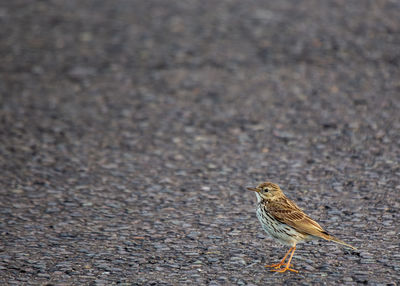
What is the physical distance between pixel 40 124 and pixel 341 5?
27.2 feet

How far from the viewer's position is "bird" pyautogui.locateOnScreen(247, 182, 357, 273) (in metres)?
6.30

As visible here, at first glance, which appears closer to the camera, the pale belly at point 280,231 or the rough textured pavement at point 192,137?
the pale belly at point 280,231

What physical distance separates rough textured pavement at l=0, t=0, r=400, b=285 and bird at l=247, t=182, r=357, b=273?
192 millimetres

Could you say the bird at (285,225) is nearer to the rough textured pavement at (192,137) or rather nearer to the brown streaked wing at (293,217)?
the brown streaked wing at (293,217)

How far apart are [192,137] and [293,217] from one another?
12.3 feet

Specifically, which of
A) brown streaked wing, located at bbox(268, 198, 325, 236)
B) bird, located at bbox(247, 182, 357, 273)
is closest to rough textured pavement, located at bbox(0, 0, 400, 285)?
bird, located at bbox(247, 182, 357, 273)

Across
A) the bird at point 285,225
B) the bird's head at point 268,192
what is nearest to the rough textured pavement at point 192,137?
the bird at point 285,225

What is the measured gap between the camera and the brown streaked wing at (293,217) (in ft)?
20.9

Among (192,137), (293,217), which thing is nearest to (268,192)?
(293,217)

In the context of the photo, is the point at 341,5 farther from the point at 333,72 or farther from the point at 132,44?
the point at 132,44

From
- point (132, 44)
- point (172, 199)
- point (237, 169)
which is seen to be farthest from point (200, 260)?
point (132, 44)

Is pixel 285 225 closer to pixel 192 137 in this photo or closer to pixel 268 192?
pixel 268 192

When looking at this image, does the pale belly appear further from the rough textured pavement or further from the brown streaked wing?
the rough textured pavement

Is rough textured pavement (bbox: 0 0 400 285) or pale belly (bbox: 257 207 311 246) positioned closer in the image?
pale belly (bbox: 257 207 311 246)
